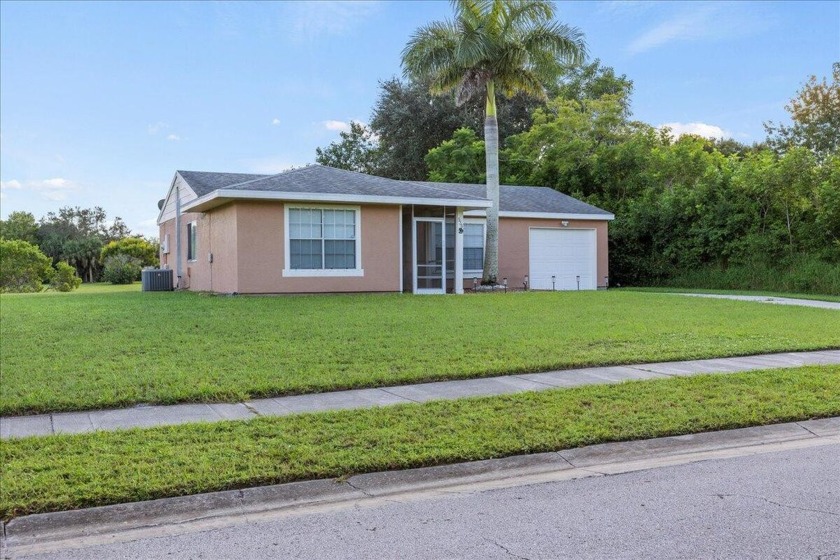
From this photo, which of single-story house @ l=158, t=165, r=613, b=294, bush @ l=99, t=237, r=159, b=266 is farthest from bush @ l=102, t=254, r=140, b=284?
single-story house @ l=158, t=165, r=613, b=294

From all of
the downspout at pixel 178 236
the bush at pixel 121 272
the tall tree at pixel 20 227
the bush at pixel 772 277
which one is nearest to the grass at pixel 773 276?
the bush at pixel 772 277

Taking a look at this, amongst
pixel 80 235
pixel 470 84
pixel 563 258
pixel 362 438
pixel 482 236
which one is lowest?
pixel 362 438

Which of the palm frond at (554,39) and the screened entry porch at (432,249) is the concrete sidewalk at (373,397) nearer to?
the screened entry porch at (432,249)

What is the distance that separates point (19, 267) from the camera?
27.9 meters

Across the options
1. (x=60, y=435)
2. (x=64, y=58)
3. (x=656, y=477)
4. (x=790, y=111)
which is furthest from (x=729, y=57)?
(x=60, y=435)

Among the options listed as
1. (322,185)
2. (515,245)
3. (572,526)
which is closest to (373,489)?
(572,526)

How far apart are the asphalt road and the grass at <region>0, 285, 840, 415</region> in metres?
3.01

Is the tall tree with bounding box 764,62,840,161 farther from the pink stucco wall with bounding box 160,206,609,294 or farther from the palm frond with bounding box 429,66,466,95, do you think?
the pink stucco wall with bounding box 160,206,609,294

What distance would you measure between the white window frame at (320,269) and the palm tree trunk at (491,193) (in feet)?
16.1

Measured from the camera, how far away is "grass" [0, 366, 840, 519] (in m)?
4.29

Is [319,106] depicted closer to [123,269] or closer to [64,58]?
[64,58]

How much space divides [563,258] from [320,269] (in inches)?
402

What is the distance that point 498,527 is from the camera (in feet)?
12.7

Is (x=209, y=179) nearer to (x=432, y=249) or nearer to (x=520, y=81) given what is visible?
(x=432, y=249)
